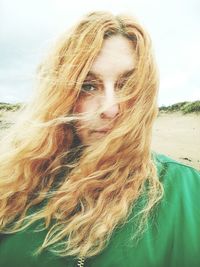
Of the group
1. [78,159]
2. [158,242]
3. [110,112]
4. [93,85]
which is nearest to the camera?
[158,242]

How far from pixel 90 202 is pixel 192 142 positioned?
206 inches

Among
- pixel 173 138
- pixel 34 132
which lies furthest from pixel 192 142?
pixel 34 132

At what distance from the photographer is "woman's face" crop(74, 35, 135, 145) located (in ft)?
6.84

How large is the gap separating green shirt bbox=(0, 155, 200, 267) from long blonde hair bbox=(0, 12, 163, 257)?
0.04 meters

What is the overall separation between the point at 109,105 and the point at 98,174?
1.11 ft

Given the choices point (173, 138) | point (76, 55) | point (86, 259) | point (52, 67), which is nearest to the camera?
point (86, 259)

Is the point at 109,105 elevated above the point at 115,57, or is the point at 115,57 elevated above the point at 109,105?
the point at 115,57

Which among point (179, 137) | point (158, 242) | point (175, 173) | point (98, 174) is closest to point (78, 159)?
point (98, 174)

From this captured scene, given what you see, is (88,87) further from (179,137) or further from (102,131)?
(179,137)

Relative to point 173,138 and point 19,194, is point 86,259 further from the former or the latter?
point 173,138

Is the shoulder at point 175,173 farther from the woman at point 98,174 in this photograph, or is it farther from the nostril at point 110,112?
the nostril at point 110,112

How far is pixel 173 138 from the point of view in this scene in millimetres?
7641

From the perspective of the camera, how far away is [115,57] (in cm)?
213

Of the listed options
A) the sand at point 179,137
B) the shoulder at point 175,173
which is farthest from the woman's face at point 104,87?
the sand at point 179,137
